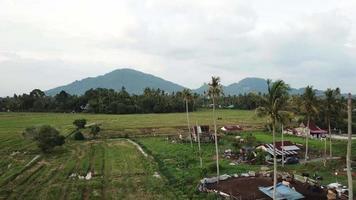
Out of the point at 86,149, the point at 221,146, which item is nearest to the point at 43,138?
the point at 86,149

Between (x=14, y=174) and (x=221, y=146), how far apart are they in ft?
128

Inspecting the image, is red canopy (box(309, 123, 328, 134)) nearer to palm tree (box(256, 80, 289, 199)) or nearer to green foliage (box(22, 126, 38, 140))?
green foliage (box(22, 126, 38, 140))

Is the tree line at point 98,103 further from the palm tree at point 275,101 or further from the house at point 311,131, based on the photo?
the palm tree at point 275,101

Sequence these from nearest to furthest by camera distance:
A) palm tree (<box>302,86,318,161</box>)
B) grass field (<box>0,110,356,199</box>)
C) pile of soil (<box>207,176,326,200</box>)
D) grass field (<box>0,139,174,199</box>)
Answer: pile of soil (<box>207,176,326,200</box>) < grass field (<box>0,139,174,199</box>) < grass field (<box>0,110,356,199</box>) < palm tree (<box>302,86,318,161</box>)

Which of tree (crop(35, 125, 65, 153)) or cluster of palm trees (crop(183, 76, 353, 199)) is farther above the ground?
cluster of palm trees (crop(183, 76, 353, 199))

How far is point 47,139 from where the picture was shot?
70625mm

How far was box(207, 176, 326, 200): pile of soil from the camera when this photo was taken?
126 ft

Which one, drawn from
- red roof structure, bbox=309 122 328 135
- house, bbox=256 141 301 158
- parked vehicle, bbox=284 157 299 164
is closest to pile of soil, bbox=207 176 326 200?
parked vehicle, bbox=284 157 299 164

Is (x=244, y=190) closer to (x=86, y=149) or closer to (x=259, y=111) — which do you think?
(x=259, y=111)

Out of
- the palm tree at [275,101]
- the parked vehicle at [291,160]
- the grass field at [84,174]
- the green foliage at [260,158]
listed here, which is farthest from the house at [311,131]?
the palm tree at [275,101]

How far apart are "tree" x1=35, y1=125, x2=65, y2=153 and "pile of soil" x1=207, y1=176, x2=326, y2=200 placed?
1449 inches

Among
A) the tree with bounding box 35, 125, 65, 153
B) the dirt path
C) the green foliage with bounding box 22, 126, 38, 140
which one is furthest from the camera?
the green foliage with bounding box 22, 126, 38, 140

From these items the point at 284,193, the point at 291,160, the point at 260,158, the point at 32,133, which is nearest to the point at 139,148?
the point at 32,133

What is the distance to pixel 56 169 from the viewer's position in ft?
183
